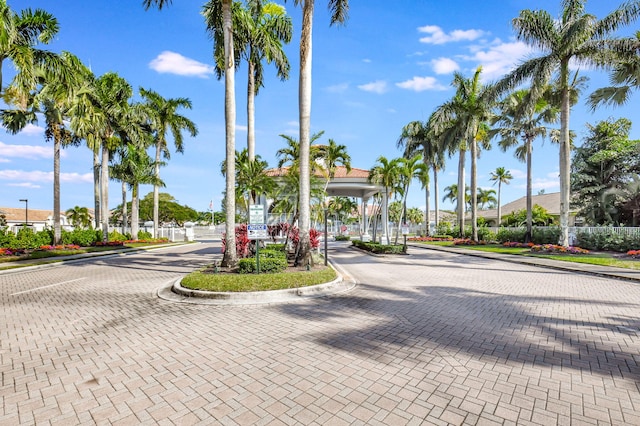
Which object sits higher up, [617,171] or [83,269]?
[617,171]

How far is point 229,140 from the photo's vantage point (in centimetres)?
1140

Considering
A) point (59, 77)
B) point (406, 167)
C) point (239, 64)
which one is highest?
point (239, 64)

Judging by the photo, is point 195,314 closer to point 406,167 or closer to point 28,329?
point 28,329

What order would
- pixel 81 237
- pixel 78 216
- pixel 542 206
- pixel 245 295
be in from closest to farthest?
pixel 245 295 → pixel 81 237 → pixel 542 206 → pixel 78 216

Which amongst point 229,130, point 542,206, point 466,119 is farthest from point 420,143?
point 229,130

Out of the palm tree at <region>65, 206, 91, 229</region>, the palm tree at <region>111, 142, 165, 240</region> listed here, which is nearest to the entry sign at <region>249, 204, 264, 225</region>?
the palm tree at <region>111, 142, 165, 240</region>

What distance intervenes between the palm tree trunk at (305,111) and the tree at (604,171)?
28023 mm

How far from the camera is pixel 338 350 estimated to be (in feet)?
15.9

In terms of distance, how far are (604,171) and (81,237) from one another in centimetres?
4608

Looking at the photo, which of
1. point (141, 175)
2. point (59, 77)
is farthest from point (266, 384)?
point (141, 175)

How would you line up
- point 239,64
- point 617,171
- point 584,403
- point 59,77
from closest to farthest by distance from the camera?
point 584,403 < point 59,77 < point 239,64 < point 617,171

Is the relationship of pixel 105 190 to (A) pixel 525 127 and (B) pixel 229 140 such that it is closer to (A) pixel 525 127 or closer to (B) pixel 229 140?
(B) pixel 229 140

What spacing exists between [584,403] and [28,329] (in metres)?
8.80

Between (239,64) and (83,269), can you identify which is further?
(239,64)
